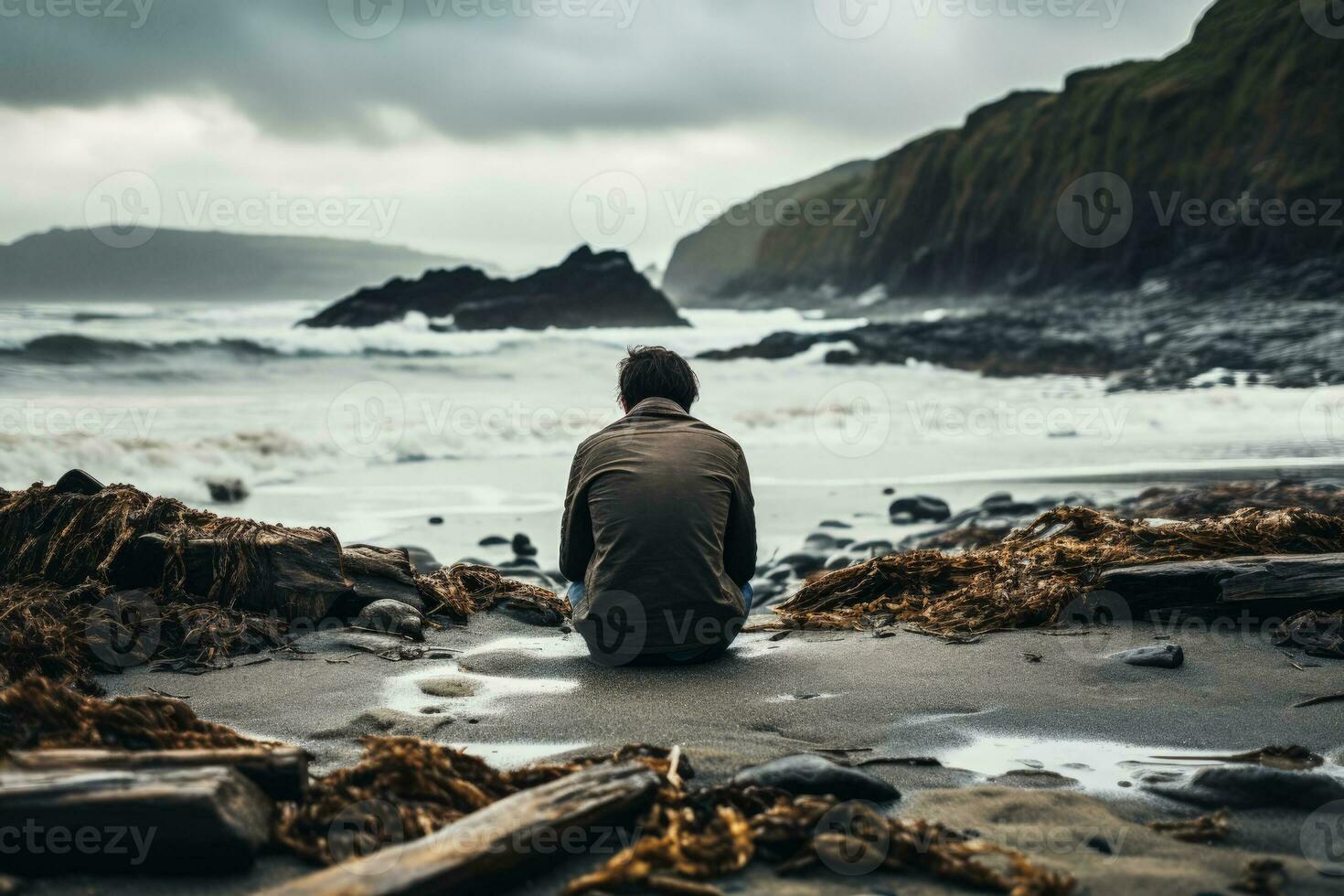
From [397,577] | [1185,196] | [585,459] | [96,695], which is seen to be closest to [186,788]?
[96,695]

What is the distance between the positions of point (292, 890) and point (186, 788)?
1.25ft

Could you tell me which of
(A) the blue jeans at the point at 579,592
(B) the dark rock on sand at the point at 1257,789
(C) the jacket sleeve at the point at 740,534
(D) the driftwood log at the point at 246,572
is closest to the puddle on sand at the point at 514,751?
(A) the blue jeans at the point at 579,592

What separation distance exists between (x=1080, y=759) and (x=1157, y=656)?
109 cm

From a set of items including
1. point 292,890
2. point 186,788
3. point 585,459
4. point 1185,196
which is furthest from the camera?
point 1185,196

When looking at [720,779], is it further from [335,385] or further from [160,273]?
[160,273]

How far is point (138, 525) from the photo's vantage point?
5109 mm

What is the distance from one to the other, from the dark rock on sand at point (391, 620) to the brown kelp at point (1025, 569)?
6.07 ft

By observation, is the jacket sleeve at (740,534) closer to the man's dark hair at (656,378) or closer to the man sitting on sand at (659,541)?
the man sitting on sand at (659,541)

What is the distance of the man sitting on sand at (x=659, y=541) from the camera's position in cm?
430

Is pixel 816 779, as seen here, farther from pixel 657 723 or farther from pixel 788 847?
pixel 657 723

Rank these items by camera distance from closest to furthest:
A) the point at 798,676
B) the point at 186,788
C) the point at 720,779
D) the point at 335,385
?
the point at 186,788 → the point at 720,779 → the point at 798,676 → the point at 335,385

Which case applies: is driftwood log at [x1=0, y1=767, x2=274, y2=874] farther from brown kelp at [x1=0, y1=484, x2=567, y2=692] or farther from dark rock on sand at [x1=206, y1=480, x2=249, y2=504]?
dark rock on sand at [x1=206, y1=480, x2=249, y2=504]

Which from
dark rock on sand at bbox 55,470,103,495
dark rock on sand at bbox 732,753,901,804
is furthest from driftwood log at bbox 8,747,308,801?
dark rock on sand at bbox 55,470,103,495

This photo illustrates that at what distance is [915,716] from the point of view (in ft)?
12.1
